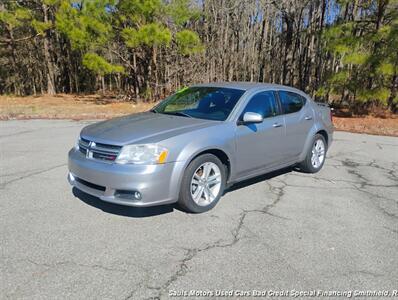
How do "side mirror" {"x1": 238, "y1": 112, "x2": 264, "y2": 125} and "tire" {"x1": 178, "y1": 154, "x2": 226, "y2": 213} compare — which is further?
"side mirror" {"x1": 238, "y1": 112, "x2": 264, "y2": 125}

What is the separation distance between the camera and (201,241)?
364 cm

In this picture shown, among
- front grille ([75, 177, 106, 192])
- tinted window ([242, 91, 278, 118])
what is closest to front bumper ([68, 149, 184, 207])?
front grille ([75, 177, 106, 192])

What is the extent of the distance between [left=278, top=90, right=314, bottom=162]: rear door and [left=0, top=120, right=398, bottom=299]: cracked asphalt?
59cm

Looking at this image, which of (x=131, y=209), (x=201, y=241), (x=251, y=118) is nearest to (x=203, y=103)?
(x=251, y=118)

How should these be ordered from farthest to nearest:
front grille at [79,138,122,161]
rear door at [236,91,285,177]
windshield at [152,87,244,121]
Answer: windshield at [152,87,244,121] < rear door at [236,91,285,177] < front grille at [79,138,122,161]

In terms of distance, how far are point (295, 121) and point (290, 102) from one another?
0.35 meters

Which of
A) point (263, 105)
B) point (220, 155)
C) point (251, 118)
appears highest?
point (263, 105)

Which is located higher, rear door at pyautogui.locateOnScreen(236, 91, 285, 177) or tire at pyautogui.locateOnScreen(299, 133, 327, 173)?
rear door at pyautogui.locateOnScreen(236, 91, 285, 177)

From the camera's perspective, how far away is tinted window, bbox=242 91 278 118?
496 cm

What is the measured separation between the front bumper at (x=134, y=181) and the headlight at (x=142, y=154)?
0.06 m

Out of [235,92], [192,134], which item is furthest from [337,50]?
[192,134]

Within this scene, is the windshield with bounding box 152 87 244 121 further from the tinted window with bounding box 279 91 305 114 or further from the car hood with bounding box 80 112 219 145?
the tinted window with bounding box 279 91 305 114

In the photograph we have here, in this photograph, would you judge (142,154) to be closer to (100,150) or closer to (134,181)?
(134,181)

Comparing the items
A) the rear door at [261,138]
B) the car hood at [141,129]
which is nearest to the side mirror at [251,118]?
the rear door at [261,138]
